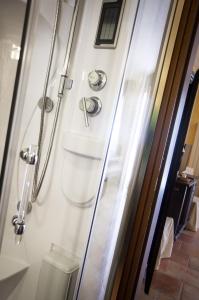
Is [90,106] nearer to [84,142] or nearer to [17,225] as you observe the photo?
[84,142]

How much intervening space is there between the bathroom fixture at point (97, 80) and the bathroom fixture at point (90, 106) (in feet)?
0.21

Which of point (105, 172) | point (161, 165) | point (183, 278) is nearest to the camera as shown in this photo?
point (105, 172)

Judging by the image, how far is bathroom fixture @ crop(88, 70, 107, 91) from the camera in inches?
54.4

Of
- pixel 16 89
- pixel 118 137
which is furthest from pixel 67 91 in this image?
pixel 16 89

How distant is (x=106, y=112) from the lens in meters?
1.38

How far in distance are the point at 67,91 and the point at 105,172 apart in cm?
55

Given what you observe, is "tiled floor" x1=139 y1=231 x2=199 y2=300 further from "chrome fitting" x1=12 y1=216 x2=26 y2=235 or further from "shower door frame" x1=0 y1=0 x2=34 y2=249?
"shower door frame" x1=0 y1=0 x2=34 y2=249

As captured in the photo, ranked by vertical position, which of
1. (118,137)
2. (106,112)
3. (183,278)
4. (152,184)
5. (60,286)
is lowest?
(183,278)

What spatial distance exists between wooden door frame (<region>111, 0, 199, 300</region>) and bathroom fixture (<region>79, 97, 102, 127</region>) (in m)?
0.34

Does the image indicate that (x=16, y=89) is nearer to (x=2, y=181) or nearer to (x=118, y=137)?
(x=2, y=181)

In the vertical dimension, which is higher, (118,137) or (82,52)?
(82,52)

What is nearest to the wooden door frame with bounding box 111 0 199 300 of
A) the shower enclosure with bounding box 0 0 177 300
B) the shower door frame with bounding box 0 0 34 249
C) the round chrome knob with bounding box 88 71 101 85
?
the shower enclosure with bounding box 0 0 177 300

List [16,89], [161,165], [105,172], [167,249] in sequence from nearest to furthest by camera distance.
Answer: [16,89] < [105,172] < [161,165] < [167,249]

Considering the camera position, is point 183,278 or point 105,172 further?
point 183,278
